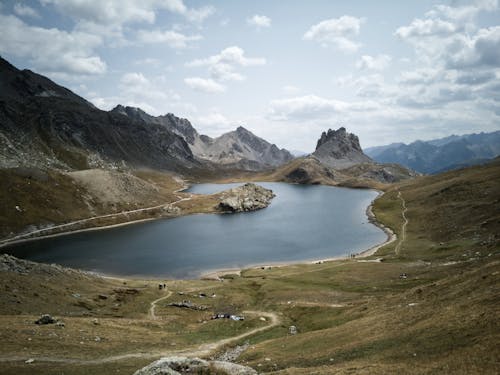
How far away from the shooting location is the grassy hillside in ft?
107

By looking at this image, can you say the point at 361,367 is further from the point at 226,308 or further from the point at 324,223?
the point at 324,223

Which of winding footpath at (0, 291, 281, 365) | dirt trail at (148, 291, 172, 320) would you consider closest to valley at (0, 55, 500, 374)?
winding footpath at (0, 291, 281, 365)

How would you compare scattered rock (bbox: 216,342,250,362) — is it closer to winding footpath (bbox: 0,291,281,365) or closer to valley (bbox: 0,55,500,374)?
valley (bbox: 0,55,500,374)

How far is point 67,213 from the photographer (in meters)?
192

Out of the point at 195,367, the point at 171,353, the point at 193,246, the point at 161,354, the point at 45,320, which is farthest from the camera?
the point at 193,246

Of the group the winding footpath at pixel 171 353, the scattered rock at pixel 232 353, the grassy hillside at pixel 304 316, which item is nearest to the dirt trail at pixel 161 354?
the winding footpath at pixel 171 353

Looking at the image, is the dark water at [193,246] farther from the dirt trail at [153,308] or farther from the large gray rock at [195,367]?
the large gray rock at [195,367]

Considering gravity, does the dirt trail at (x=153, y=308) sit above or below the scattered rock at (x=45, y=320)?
below

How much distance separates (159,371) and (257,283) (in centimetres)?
6853

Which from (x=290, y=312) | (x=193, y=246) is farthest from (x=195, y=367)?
(x=193, y=246)

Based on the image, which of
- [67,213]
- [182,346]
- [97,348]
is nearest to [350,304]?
[182,346]

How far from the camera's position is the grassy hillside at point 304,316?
3269 centimetres

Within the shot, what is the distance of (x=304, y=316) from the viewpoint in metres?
66.3

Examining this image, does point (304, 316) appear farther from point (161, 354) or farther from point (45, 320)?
point (45, 320)
